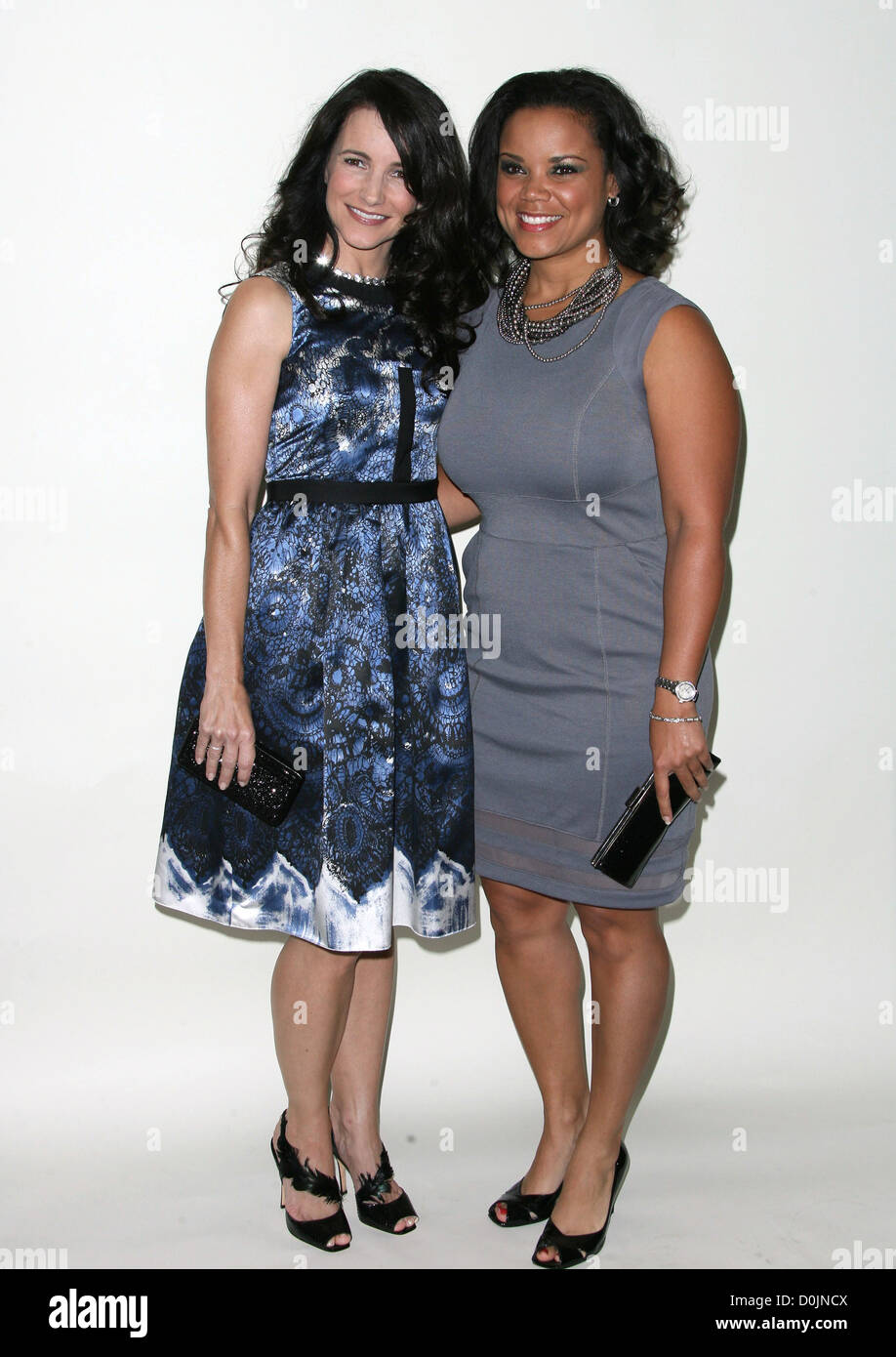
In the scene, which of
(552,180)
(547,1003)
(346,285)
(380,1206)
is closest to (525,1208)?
(380,1206)

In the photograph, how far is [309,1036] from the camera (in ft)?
7.44

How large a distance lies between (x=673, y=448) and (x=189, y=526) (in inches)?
40.8

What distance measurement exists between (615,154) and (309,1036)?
1552mm

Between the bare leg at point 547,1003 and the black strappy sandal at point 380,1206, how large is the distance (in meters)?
0.17

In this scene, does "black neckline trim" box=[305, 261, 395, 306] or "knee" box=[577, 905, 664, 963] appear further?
"knee" box=[577, 905, 664, 963]

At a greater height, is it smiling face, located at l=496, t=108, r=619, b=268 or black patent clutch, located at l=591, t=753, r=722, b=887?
smiling face, located at l=496, t=108, r=619, b=268

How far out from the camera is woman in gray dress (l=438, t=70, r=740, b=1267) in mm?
2082

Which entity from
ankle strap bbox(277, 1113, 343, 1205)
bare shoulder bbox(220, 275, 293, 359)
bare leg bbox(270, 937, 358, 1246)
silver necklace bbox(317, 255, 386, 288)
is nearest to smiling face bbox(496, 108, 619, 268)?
silver necklace bbox(317, 255, 386, 288)

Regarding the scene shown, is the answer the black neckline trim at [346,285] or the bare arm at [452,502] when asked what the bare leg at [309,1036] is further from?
the black neckline trim at [346,285]

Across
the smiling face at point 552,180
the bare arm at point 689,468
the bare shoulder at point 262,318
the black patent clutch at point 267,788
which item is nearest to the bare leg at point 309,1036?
A: the black patent clutch at point 267,788

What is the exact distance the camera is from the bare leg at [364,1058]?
7.88 feet

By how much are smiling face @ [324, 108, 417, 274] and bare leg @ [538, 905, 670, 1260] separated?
1166 mm

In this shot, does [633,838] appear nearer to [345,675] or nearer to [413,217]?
[345,675]

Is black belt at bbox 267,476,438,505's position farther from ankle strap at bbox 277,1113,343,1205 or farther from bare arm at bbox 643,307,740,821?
ankle strap at bbox 277,1113,343,1205
